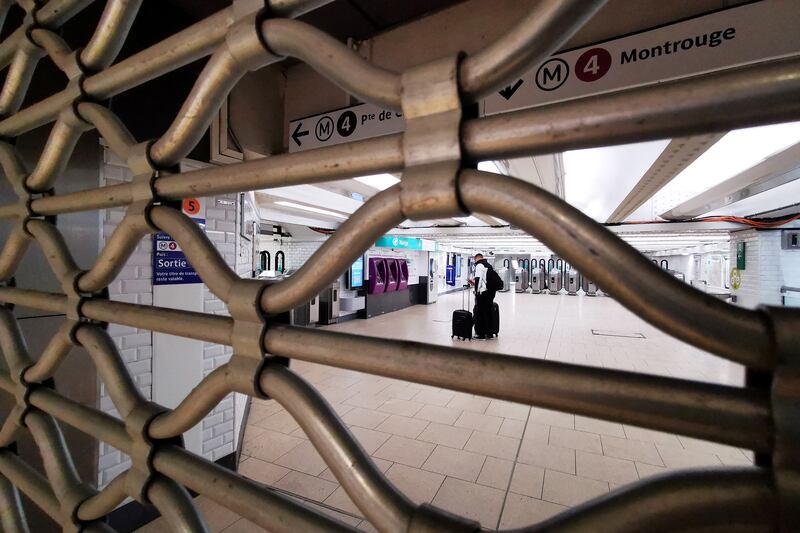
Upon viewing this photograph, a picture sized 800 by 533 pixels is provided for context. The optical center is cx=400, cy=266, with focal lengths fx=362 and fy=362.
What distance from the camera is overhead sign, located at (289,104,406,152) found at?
2.44m

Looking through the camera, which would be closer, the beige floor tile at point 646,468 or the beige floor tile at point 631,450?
the beige floor tile at point 646,468

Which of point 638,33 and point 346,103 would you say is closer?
point 638,33

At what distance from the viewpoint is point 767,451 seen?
0.30 metres

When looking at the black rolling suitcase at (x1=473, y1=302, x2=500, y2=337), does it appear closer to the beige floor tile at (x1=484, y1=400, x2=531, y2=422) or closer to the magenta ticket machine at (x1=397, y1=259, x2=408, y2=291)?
the beige floor tile at (x1=484, y1=400, x2=531, y2=422)

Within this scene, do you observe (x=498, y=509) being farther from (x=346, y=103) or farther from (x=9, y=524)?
(x=346, y=103)

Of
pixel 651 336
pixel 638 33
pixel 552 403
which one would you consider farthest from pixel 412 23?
pixel 651 336

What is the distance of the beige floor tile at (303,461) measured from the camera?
10.5 feet

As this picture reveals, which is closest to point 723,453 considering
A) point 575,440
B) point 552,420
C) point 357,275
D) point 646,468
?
point 646,468

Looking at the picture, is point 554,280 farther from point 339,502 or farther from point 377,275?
point 339,502

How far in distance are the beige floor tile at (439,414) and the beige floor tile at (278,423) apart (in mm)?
1429

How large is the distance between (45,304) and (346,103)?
2.07 m

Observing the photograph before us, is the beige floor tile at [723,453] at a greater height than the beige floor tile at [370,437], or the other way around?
the beige floor tile at [370,437]

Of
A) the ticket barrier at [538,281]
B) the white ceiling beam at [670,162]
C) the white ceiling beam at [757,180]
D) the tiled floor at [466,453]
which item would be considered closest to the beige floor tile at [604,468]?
the tiled floor at [466,453]

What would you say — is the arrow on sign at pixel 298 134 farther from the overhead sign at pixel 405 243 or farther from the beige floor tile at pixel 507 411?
the overhead sign at pixel 405 243
